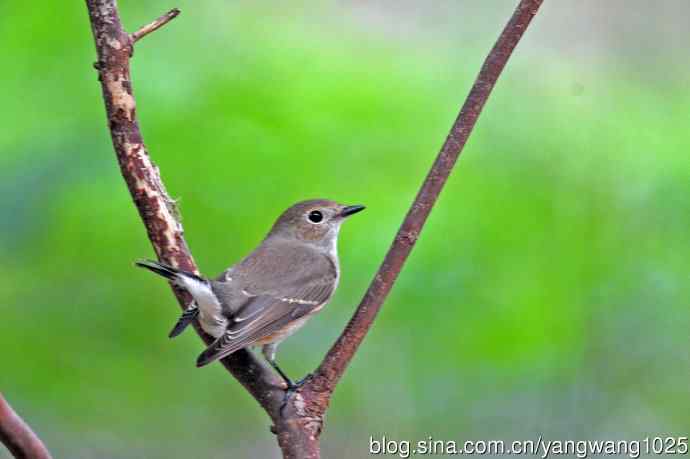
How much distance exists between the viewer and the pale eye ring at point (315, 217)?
4305 millimetres

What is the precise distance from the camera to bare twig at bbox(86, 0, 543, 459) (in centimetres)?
256

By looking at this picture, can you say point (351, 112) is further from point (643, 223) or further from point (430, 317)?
point (643, 223)

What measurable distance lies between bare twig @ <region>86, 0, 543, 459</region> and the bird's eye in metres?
1.50

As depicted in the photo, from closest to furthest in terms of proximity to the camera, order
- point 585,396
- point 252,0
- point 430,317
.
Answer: point 430,317
point 585,396
point 252,0

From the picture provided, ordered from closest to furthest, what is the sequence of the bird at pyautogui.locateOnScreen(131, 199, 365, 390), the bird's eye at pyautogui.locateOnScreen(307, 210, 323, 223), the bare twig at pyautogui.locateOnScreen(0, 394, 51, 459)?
the bare twig at pyautogui.locateOnScreen(0, 394, 51, 459)
the bird at pyautogui.locateOnScreen(131, 199, 365, 390)
the bird's eye at pyautogui.locateOnScreen(307, 210, 323, 223)

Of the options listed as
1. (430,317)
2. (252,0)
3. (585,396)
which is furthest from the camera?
(252,0)

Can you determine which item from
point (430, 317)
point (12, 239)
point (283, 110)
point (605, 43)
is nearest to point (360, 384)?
point (430, 317)

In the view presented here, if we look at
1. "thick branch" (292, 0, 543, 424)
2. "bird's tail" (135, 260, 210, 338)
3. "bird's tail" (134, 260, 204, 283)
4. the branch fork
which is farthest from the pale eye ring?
"thick branch" (292, 0, 543, 424)

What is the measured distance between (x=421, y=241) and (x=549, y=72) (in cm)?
124

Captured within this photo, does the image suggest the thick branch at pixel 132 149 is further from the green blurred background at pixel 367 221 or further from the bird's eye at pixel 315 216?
the bird's eye at pixel 315 216

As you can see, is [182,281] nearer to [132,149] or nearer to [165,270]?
[165,270]

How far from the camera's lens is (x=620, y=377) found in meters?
3.94

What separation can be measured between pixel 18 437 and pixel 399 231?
126 centimetres

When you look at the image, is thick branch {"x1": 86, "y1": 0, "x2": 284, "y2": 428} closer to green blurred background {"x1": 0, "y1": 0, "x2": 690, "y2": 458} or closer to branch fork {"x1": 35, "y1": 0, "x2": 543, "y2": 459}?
branch fork {"x1": 35, "y1": 0, "x2": 543, "y2": 459}
